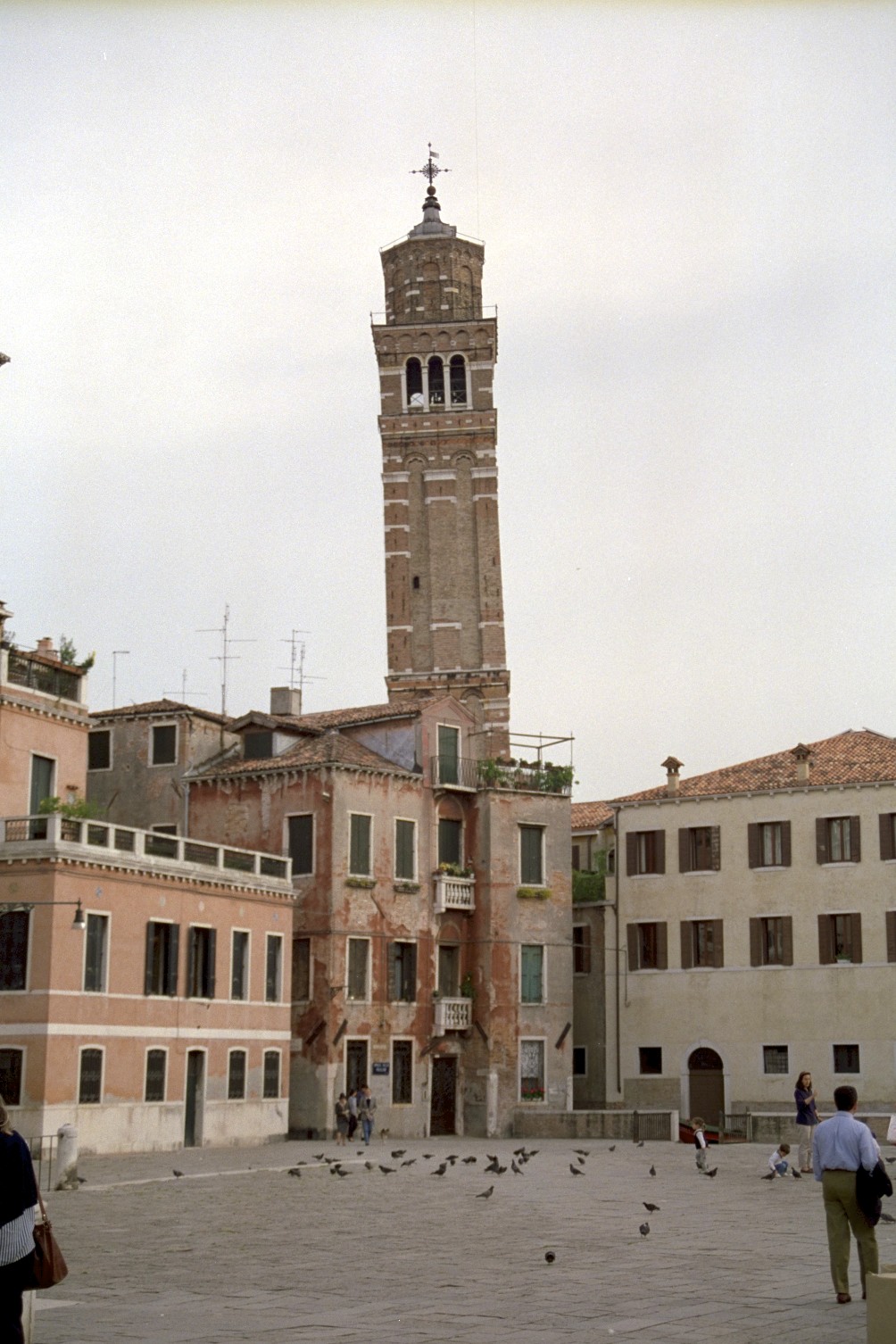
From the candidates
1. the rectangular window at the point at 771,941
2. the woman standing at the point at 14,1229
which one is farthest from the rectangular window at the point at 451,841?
the woman standing at the point at 14,1229

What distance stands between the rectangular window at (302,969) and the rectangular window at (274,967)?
2.35 meters

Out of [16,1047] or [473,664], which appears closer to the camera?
[16,1047]

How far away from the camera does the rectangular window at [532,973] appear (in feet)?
162

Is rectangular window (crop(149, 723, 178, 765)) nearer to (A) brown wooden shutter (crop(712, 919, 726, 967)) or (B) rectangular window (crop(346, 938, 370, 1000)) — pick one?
(B) rectangular window (crop(346, 938, 370, 1000))

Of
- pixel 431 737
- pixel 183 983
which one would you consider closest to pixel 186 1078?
pixel 183 983

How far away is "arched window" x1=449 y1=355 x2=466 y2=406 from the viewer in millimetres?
74500

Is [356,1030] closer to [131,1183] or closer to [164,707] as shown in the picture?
[164,707]

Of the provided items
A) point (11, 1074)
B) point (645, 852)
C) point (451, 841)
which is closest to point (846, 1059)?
point (645, 852)

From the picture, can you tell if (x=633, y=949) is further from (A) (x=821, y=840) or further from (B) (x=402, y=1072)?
(B) (x=402, y=1072)

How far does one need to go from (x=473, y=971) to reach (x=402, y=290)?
38056 millimetres

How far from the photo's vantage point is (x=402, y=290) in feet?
254

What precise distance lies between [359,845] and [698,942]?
1170 cm

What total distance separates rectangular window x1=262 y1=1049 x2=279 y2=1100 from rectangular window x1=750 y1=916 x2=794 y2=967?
15372 millimetres

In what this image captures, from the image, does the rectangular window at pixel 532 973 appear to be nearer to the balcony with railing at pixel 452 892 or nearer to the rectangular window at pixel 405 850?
the balcony with railing at pixel 452 892
